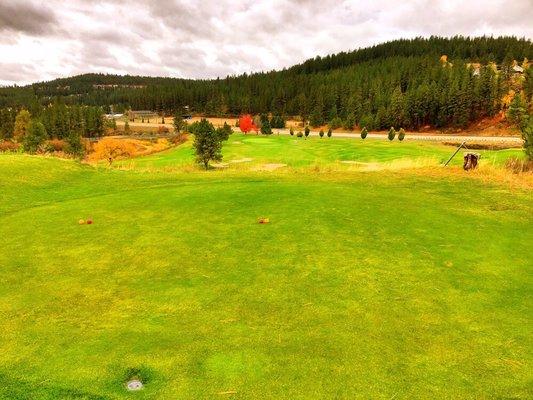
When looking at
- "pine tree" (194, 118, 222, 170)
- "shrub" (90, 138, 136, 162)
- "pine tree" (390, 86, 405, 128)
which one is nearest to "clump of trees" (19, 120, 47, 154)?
"shrub" (90, 138, 136, 162)

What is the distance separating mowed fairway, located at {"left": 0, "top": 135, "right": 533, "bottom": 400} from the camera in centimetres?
554

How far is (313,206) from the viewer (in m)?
14.2

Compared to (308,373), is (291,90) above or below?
above

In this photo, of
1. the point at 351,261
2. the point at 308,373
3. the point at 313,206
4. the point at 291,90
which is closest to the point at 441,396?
the point at 308,373

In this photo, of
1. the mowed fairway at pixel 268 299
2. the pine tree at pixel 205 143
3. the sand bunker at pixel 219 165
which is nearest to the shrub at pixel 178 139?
the sand bunker at pixel 219 165

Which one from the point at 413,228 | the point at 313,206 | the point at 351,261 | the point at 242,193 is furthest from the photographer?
the point at 242,193

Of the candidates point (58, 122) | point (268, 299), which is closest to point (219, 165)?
point (268, 299)

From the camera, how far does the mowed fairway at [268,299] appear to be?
218 inches

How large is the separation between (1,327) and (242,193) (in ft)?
35.1

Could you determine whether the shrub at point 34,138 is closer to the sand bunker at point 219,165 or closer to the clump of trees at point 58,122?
the clump of trees at point 58,122

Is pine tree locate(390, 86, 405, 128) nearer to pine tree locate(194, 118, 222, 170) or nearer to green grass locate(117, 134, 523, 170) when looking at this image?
green grass locate(117, 134, 523, 170)

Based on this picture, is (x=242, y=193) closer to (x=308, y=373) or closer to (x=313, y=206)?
(x=313, y=206)

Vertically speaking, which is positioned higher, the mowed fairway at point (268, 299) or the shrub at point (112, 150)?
the mowed fairway at point (268, 299)

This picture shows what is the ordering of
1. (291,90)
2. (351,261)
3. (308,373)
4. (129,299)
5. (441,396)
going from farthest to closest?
(291,90)
(351,261)
(129,299)
(308,373)
(441,396)
